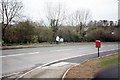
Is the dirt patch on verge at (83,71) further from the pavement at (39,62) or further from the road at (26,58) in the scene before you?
the road at (26,58)

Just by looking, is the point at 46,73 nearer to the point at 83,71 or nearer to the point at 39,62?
the point at 83,71

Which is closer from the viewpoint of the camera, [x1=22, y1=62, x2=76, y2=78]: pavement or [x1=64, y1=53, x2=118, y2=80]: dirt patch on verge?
[x1=64, y1=53, x2=118, y2=80]: dirt patch on verge

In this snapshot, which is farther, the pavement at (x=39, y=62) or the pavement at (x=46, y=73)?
the pavement at (x=39, y=62)

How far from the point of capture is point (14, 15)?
35.1 m

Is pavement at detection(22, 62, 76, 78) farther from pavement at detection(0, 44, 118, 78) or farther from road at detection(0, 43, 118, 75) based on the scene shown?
road at detection(0, 43, 118, 75)

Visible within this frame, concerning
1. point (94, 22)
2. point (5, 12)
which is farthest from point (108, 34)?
Result: point (5, 12)

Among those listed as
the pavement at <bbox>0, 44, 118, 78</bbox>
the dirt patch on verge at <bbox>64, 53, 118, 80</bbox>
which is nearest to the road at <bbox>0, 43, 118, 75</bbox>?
A: the pavement at <bbox>0, 44, 118, 78</bbox>

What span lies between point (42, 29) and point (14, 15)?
6539 mm

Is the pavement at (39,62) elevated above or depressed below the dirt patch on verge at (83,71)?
below

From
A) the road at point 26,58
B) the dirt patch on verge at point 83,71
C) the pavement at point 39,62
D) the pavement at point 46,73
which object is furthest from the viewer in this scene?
the road at point 26,58

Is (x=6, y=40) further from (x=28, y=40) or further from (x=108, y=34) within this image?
(x=108, y=34)

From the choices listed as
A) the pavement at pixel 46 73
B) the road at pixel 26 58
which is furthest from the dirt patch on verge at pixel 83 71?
the road at pixel 26 58

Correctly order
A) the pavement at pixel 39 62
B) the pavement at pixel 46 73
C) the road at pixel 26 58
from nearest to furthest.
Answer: the pavement at pixel 46 73 < the pavement at pixel 39 62 < the road at pixel 26 58

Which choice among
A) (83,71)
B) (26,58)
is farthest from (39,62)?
(83,71)
